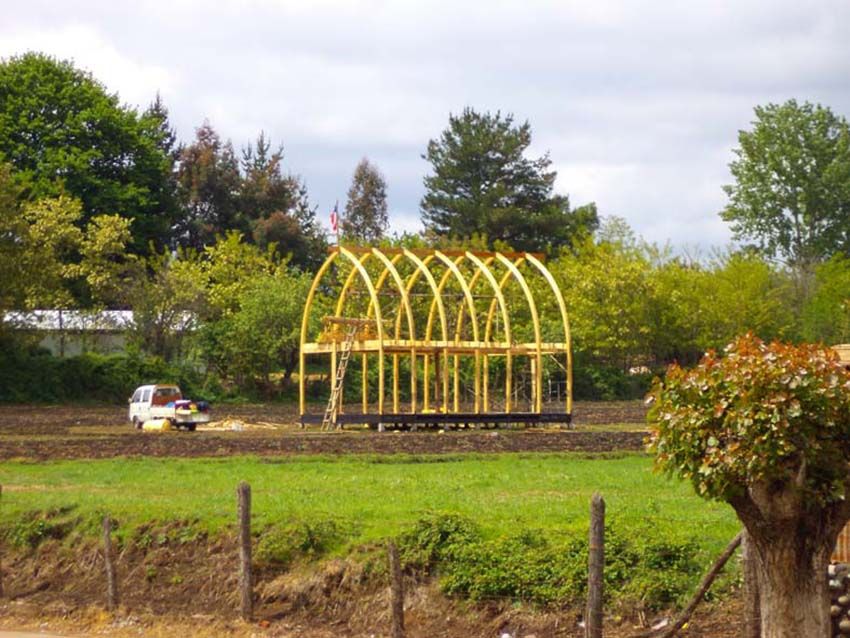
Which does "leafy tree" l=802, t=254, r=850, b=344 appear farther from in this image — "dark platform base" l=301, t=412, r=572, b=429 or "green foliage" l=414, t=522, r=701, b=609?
"green foliage" l=414, t=522, r=701, b=609

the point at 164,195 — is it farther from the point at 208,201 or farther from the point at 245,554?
the point at 245,554

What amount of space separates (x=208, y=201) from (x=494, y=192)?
1930 centimetres

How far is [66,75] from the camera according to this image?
3287 inches

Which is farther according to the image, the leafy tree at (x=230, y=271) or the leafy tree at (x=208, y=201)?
the leafy tree at (x=208, y=201)

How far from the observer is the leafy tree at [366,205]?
11300 cm

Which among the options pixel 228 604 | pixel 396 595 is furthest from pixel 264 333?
pixel 396 595

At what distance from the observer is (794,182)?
101m

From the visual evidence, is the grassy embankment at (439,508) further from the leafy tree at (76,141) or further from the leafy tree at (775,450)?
the leafy tree at (76,141)

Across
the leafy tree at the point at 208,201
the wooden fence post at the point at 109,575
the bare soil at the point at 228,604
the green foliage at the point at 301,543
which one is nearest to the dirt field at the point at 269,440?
the bare soil at the point at 228,604

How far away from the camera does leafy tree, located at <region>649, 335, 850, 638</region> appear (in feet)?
39.9

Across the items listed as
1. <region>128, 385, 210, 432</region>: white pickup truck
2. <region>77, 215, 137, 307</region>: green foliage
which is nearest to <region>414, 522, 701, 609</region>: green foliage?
<region>128, 385, 210, 432</region>: white pickup truck

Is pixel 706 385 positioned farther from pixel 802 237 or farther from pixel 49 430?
pixel 802 237

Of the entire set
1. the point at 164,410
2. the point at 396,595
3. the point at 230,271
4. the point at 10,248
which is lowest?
the point at 396,595

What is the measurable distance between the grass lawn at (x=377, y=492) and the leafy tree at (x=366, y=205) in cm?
7906
